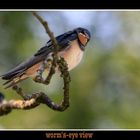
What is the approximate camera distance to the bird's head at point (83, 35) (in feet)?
13.1

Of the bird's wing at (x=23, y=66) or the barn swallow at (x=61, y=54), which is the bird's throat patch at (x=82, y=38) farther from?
the bird's wing at (x=23, y=66)

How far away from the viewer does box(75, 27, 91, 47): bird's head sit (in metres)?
4.01

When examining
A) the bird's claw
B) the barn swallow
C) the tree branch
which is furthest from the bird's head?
the bird's claw

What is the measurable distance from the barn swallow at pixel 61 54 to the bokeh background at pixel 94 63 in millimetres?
38

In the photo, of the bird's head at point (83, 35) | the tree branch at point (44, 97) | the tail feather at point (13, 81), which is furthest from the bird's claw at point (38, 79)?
the bird's head at point (83, 35)

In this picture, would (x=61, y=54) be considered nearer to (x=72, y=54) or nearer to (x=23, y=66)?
(x=72, y=54)

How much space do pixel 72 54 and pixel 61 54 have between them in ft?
0.24

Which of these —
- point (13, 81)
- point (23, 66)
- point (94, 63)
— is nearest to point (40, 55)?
point (23, 66)

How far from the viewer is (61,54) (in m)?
3.93

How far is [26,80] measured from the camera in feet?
13.0
